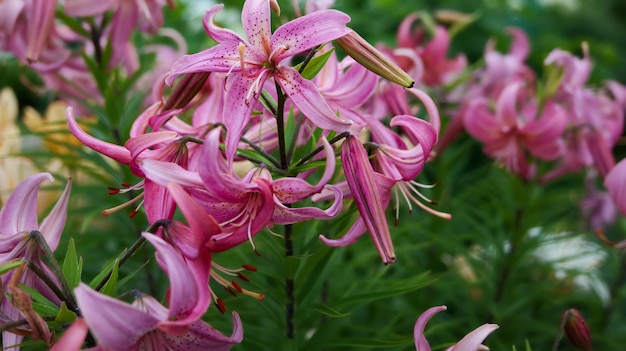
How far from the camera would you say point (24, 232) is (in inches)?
17.0

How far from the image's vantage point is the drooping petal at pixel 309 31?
45 centimetres

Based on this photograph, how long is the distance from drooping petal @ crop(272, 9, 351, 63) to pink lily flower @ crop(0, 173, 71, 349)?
18 centimetres

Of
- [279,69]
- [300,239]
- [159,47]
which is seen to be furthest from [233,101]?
[159,47]

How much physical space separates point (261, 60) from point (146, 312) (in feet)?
0.62

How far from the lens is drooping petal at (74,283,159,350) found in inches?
13.5

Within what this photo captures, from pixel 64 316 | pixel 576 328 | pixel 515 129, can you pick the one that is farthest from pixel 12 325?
pixel 515 129

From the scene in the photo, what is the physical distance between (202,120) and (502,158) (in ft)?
1.79

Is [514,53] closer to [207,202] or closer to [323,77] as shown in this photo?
[323,77]

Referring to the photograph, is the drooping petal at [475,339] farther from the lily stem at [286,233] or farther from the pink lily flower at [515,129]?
the pink lily flower at [515,129]

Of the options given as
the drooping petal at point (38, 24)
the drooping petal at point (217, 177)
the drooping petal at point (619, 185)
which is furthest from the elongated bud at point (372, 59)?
the drooping petal at point (38, 24)

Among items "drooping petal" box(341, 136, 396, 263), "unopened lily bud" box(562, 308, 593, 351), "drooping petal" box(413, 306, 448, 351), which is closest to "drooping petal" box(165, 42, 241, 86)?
"drooping petal" box(341, 136, 396, 263)

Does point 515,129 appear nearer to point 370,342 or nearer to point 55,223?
point 370,342

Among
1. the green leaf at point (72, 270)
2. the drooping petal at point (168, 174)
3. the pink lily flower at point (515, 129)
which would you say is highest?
the drooping petal at point (168, 174)

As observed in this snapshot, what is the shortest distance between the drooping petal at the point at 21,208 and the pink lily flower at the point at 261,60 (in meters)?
0.12
